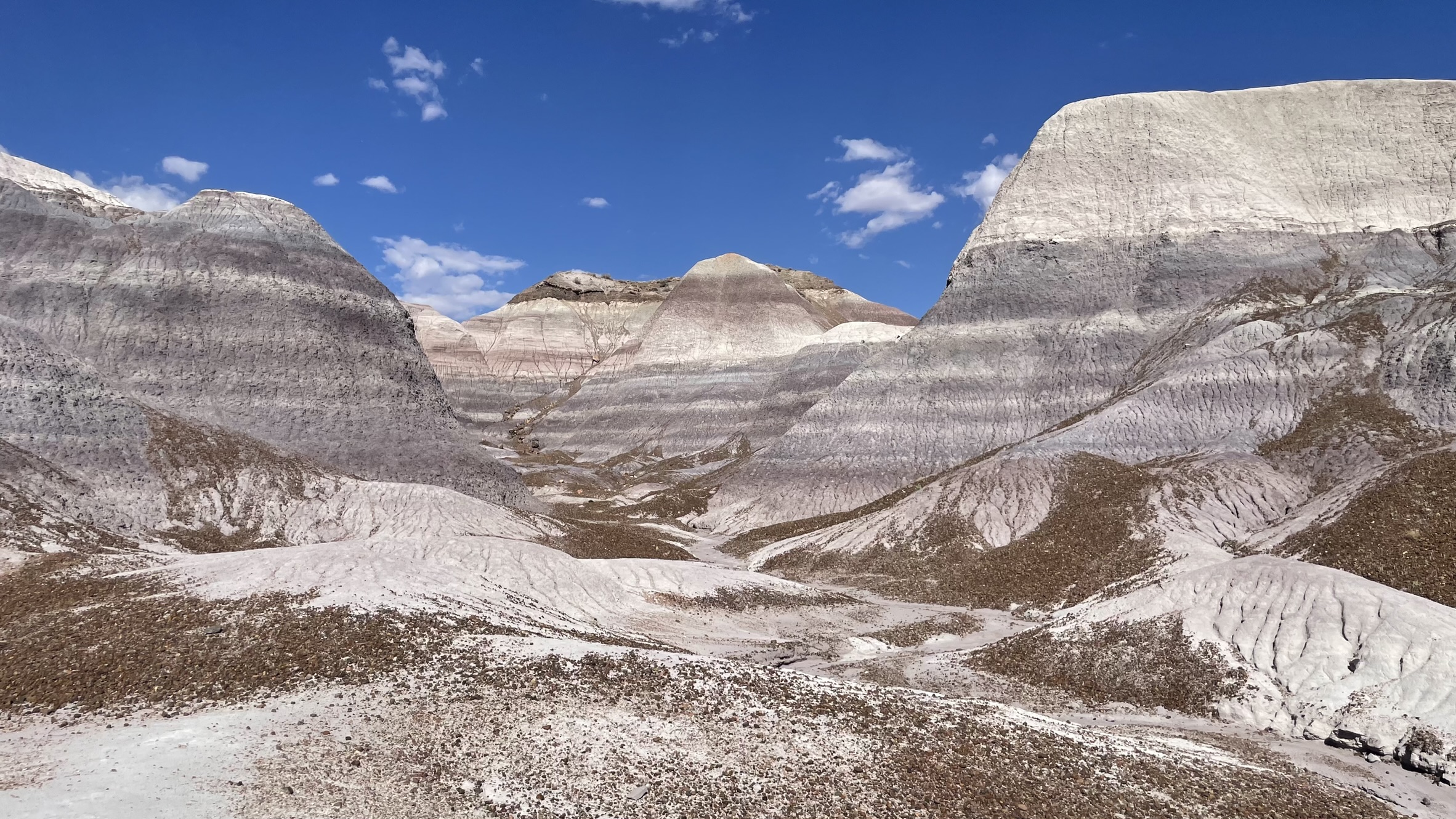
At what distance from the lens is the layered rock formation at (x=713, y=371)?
104 metres

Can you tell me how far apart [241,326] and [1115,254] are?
5783 cm

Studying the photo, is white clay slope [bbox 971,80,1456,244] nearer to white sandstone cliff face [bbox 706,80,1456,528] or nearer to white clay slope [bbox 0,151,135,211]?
white sandstone cliff face [bbox 706,80,1456,528]

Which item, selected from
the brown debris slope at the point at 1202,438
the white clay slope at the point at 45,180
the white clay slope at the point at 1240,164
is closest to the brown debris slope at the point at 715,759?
the brown debris slope at the point at 1202,438

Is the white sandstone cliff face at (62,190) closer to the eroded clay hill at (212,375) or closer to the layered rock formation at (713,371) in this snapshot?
the eroded clay hill at (212,375)

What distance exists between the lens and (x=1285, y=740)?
709 inches

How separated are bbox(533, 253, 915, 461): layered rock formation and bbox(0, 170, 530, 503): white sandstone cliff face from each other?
49768 millimetres

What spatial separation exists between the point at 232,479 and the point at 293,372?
11690mm

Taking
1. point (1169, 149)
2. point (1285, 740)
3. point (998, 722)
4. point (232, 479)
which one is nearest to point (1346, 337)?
point (1169, 149)

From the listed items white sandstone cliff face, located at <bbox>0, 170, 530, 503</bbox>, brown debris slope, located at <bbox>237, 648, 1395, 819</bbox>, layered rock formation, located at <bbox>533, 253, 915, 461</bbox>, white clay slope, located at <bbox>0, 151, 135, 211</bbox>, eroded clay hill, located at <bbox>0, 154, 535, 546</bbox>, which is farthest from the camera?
layered rock formation, located at <bbox>533, 253, 915, 461</bbox>

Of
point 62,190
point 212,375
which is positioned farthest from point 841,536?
point 62,190

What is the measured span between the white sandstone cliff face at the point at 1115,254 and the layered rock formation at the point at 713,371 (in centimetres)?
3462

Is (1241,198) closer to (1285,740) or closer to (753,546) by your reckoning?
(753,546)

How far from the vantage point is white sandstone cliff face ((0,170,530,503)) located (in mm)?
47719

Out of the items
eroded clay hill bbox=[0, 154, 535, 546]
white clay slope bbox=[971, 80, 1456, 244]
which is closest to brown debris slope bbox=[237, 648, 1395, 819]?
eroded clay hill bbox=[0, 154, 535, 546]
